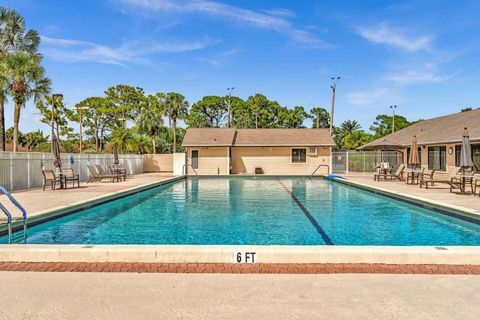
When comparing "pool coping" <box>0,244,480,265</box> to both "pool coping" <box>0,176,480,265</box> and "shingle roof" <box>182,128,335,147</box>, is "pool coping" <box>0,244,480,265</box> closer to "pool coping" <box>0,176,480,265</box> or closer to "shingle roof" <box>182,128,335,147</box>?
"pool coping" <box>0,176,480,265</box>

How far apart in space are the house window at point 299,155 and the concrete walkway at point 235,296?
24.0 m

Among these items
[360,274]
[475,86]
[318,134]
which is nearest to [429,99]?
[475,86]

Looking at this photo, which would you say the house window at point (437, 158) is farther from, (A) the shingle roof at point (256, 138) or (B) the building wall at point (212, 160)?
(B) the building wall at point (212, 160)

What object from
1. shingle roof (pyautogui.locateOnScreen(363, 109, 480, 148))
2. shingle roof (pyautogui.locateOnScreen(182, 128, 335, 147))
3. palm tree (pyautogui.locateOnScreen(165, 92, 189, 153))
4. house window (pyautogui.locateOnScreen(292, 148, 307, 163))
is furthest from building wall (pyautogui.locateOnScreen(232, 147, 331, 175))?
palm tree (pyautogui.locateOnScreen(165, 92, 189, 153))

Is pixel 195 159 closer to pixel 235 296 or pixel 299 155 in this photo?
pixel 299 155

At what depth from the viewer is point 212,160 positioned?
90.9ft

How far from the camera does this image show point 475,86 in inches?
1185

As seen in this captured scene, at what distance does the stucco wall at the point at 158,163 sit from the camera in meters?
32.5

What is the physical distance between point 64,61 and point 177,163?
11.5 metres

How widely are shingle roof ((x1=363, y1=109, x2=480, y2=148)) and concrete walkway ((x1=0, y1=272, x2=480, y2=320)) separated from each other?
13939 millimetres

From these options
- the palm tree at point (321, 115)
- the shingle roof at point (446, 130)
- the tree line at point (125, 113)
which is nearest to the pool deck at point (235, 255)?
the shingle roof at point (446, 130)

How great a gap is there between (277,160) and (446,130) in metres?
11.6

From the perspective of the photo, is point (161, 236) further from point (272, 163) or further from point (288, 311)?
point (272, 163)

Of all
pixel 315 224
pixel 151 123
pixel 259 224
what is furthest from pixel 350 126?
pixel 259 224
